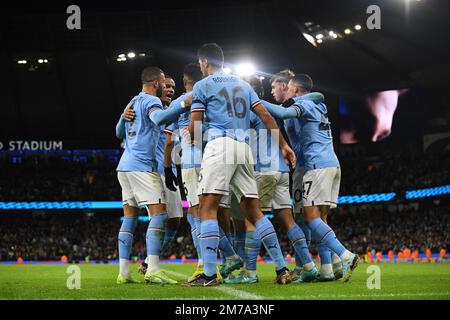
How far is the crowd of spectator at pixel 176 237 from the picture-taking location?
3766 cm

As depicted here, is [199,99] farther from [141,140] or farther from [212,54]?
[141,140]

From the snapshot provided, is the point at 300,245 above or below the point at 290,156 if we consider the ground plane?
below

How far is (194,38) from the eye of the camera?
38.8 meters

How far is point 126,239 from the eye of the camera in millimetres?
8695

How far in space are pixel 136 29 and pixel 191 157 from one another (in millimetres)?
31734

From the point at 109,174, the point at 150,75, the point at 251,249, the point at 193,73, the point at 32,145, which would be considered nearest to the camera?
the point at 251,249

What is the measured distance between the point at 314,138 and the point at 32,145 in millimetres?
37068

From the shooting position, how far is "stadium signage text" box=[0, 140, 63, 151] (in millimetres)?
42438

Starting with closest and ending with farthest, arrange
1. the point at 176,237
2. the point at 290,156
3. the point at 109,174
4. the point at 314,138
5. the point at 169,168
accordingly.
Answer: the point at 290,156, the point at 169,168, the point at 314,138, the point at 176,237, the point at 109,174

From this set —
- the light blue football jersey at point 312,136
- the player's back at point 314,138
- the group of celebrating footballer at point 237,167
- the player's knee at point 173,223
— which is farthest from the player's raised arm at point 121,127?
the player's back at point 314,138
